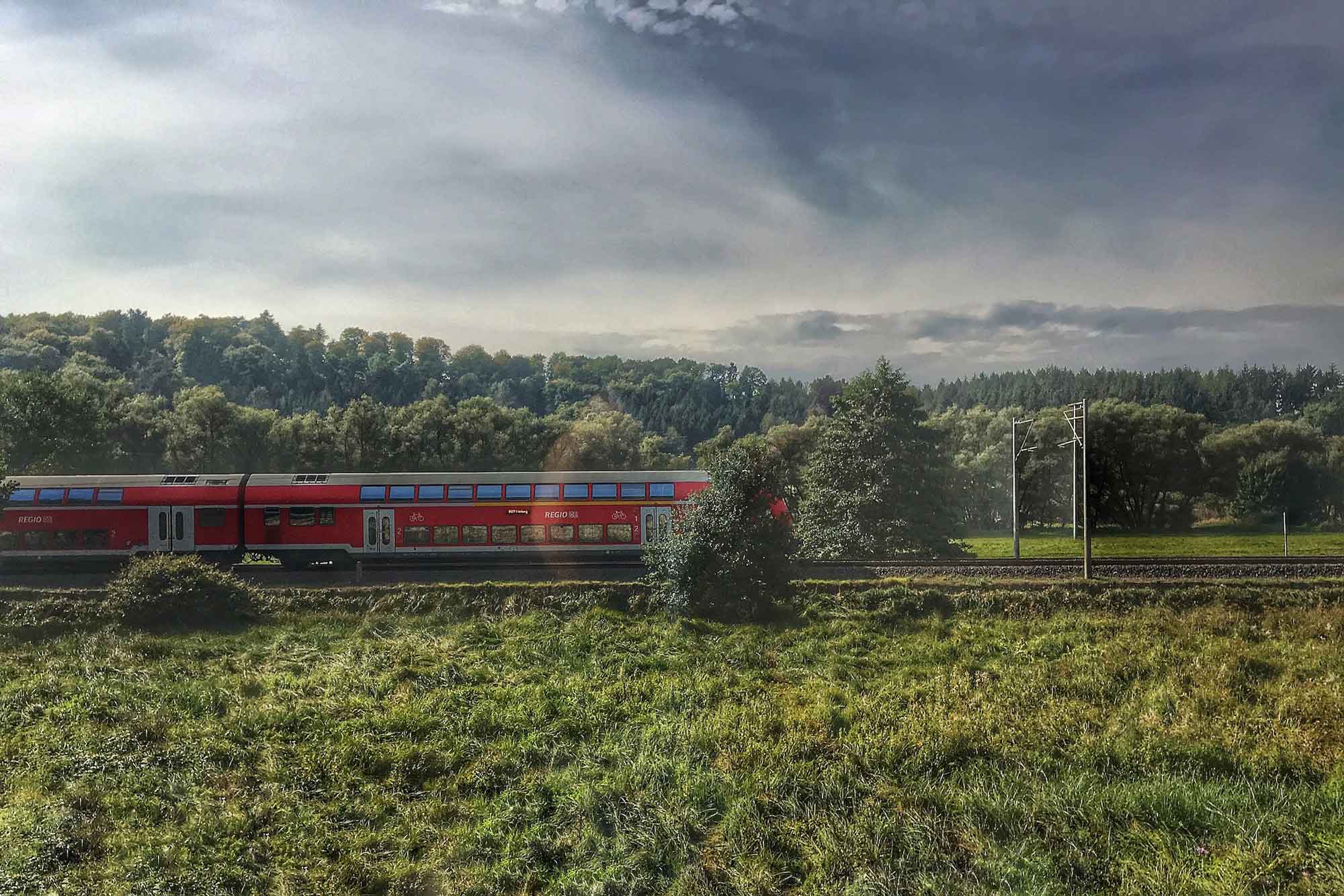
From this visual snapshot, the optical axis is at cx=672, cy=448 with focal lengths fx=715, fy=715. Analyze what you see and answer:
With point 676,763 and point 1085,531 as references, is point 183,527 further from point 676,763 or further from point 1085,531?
point 1085,531

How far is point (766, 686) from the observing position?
1114 centimetres

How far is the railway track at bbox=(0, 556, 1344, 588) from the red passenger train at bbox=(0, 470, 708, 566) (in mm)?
1142

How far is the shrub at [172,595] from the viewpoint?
1419 centimetres

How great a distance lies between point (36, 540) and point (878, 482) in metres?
25.7

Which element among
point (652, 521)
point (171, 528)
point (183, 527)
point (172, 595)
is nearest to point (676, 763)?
point (172, 595)

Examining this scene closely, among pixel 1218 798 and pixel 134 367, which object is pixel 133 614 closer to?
pixel 1218 798

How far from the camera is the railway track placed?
17.6 metres

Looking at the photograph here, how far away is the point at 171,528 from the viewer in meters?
20.7

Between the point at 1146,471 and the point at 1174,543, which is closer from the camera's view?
the point at 1174,543

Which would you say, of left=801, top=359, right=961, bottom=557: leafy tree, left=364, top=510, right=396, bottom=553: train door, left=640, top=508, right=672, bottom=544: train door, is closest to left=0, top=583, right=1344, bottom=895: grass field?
left=364, top=510, right=396, bottom=553: train door

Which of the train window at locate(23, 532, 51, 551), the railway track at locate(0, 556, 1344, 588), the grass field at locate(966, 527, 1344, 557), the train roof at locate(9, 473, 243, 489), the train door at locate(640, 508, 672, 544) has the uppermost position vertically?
the train roof at locate(9, 473, 243, 489)

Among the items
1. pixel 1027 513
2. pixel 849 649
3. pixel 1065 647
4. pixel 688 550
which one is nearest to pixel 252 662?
pixel 688 550

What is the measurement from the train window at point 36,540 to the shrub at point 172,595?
326 inches

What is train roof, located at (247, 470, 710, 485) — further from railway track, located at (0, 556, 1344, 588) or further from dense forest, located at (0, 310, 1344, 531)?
dense forest, located at (0, 310, 1344, 531)
